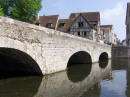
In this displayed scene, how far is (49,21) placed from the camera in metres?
38.5

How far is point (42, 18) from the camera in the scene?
4016 cm

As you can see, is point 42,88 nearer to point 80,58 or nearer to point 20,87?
point 20,87

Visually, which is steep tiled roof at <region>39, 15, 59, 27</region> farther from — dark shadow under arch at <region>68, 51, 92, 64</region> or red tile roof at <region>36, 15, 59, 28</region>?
dark shadow under arch at <region>68, 51, 92, 64</region>

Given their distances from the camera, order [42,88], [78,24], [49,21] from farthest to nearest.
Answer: [49,21] < [78,24] < [42,88]

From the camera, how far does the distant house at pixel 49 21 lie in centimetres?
3812

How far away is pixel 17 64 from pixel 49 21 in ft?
84.0

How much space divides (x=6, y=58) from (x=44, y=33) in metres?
2.63

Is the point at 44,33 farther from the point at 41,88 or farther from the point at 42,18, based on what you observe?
the point at 42,18

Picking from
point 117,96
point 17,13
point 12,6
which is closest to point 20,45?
point 117,96

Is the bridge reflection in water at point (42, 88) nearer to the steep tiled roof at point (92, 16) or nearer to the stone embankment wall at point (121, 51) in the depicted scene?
the stone embankment wall at point (121, 51)

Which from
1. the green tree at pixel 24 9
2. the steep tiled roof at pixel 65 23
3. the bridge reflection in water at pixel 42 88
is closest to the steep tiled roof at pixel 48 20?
the steep tiled roof at pixel 65 23

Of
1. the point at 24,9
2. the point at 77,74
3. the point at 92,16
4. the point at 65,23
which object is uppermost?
the point at 92,16

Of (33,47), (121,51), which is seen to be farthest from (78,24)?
(33,47)

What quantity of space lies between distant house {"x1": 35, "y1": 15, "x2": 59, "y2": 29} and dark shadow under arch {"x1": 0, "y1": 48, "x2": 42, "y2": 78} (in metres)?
23.0
